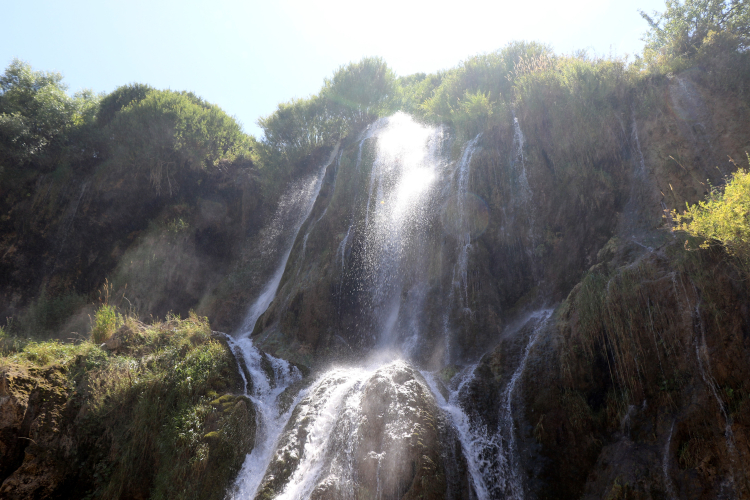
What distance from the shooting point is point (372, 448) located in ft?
20.5

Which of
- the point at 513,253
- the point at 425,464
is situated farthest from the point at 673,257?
the point at 425,464

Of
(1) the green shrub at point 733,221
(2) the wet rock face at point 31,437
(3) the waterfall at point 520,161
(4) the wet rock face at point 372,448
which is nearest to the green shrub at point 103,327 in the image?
(2) the wet rock face at point 31,437

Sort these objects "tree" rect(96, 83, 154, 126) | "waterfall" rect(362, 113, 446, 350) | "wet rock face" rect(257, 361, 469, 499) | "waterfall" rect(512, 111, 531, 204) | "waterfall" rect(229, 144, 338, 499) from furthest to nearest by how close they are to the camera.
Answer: "tree" rect(96, 83, 154, 126)
"waterfall" rect(362, 113, 446, 350)
"waterfall" rect(512, 111, 531, 204)
"waterfall" rect(229, 144, 338, 499)
"wet rock face" rect(257, 361, 469, 499)

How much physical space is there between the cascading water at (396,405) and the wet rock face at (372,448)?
0.02 meters

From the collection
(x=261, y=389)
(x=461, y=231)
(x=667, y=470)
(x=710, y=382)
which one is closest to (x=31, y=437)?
(x=261, y=389)

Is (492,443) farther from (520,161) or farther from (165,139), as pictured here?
(165,139)

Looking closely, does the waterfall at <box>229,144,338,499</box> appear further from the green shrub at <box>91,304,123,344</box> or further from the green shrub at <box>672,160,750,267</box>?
the green shrub at <box>672,160,750,267</box>

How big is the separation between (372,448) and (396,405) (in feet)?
2.71

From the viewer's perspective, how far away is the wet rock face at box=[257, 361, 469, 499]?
5.82 metres

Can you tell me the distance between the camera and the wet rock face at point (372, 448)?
5824mm

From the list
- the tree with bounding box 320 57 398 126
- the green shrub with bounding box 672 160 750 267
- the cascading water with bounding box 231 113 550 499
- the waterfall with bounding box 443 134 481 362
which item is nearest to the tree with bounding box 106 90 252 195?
the tree with bounding box 320 57 398 126

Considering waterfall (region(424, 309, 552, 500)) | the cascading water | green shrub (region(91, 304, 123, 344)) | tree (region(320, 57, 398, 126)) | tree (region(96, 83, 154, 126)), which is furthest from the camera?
tree (region(320, 57, 398, 126))

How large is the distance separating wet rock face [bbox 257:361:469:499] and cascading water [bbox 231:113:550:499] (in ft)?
0.06

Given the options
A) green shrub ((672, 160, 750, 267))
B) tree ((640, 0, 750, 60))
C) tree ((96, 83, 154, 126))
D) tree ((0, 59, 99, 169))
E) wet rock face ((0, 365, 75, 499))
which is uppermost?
tree ((96, 83, 154, 126))
